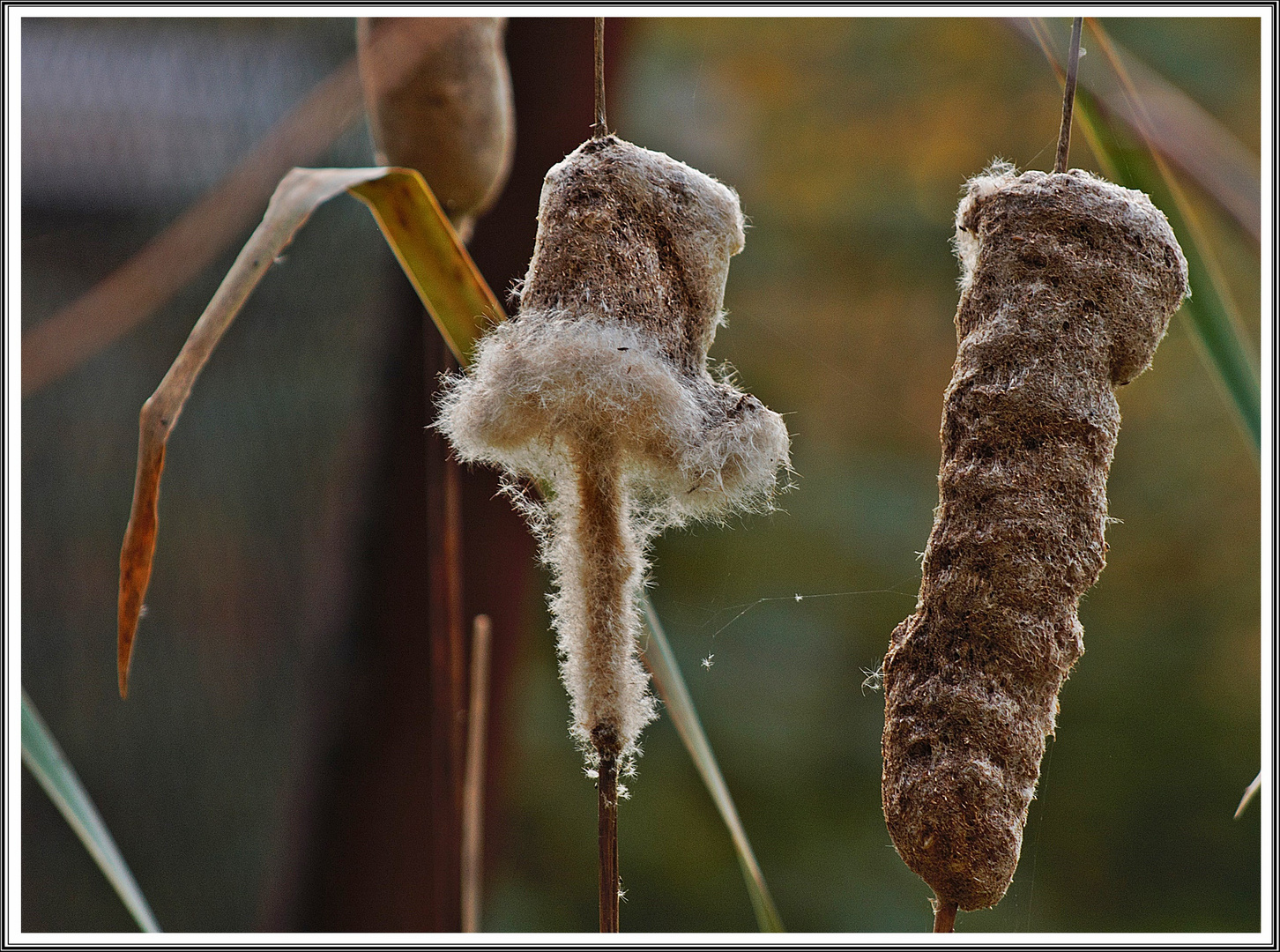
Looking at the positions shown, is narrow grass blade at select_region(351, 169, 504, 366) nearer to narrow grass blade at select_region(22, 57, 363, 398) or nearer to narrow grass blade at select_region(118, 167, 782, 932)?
narrow grass blade at select_region(118, 167, 782, 932)

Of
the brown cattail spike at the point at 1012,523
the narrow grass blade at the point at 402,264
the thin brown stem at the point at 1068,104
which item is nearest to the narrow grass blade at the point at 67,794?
the narrow grass blade at the point at 402,264

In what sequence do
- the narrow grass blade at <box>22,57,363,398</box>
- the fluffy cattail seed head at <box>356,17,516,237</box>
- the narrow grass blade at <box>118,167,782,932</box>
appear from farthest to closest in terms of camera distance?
the narrow grass blade at <box>22,57,363,398</box>, the fluffy cattail seed head at <box>356,17,516,237</box>, the narrow grass blade at <box>118,167,782,932</box>

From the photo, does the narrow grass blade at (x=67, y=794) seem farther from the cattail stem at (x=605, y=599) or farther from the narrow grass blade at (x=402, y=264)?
the cattail stem at (x=605, y=599)

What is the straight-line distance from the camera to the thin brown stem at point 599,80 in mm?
298

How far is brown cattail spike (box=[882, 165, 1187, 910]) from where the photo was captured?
29 centimetres

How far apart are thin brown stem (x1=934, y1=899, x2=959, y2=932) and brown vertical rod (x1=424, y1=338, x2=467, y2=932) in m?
0.29

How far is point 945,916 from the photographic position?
0.31 metres

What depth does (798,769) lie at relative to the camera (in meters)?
0.85

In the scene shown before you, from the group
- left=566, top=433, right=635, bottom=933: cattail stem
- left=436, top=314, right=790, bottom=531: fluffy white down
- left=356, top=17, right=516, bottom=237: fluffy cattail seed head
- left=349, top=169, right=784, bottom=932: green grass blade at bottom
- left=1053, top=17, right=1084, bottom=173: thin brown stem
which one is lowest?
left=566, top=433, right=635, bottom=933: cattail stem

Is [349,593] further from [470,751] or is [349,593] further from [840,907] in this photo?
[840,907]

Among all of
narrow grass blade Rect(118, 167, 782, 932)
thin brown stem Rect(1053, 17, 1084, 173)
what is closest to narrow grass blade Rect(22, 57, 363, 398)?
narrow grass blade Rect(118, 167, 782, 932)

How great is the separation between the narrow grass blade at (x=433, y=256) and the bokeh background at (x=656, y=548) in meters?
0.17

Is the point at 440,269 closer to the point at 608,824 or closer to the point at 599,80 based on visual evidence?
the point at 599,80

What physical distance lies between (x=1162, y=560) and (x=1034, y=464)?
661 mm
